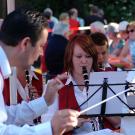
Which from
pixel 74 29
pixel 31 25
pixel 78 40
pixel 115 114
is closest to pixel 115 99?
pixel 115 114

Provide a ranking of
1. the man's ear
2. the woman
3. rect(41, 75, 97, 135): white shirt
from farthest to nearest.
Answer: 1. the woman
2. rect(41, 75, 97, 135): white shirt
3. the man's ear

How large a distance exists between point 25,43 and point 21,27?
0.10 meters

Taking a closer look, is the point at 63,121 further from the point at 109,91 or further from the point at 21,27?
the point at 109,91

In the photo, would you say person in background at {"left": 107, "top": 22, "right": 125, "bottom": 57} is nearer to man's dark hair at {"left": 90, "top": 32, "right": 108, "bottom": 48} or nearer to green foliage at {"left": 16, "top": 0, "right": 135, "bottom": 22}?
man's dark hair at {"left": 90, "top": 32, "right": 108, "bottom": 48}

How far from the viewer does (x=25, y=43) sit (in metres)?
1.80

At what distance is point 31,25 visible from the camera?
189cm

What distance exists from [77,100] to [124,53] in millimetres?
3810

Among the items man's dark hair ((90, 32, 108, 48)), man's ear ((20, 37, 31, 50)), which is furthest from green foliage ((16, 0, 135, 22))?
man's ear ((20, 37, 31, 50))

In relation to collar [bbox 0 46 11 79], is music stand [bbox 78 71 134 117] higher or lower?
Answer: lower

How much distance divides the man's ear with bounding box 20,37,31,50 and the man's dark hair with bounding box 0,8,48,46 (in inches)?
0.5

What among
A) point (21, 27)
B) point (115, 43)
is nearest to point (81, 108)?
point (21, 27)

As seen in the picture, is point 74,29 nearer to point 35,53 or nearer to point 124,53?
point 124,53

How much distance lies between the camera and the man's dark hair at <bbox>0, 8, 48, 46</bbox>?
5.96 ft

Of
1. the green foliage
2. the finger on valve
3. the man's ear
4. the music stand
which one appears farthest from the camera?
the green foliage
